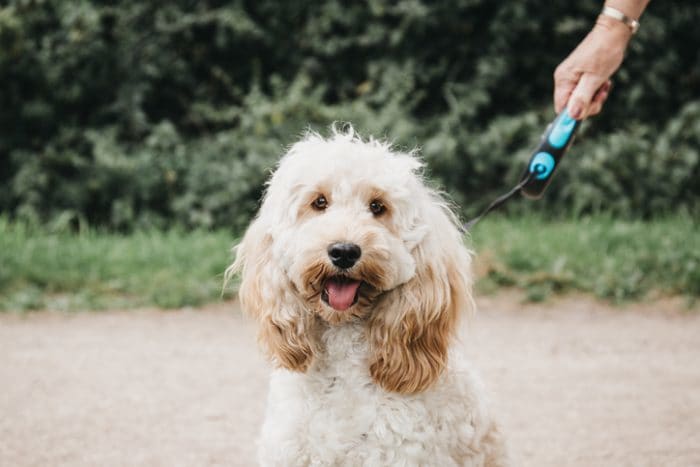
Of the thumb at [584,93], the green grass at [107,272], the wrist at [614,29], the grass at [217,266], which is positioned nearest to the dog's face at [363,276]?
the thumb at [584,93]

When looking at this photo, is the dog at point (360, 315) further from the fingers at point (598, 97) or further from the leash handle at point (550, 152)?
the fingers at point (598, 97)

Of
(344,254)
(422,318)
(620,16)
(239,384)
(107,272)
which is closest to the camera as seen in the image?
(344,254)

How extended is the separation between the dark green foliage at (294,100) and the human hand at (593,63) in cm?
490

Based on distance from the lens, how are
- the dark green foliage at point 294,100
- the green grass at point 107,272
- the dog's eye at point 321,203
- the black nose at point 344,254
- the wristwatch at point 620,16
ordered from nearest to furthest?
the black nose at point 344,254 < the dog's eye at point 321,203 < the wristwatch at point 620,16 < the green grass at point 107,272 < the dark green foliage at point 294,100

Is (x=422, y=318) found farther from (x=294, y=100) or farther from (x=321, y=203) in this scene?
(x=294, y=100)

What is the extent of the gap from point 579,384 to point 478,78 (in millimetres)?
4884

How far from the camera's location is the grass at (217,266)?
6434 millimetres

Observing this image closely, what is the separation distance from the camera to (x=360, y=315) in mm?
2775

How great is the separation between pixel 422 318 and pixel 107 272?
463 cm

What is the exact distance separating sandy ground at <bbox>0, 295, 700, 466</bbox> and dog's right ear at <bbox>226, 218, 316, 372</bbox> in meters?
0.37

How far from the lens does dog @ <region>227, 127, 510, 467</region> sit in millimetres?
2615

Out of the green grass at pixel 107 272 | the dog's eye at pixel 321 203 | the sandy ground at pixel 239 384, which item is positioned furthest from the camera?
the green grass at pixel 107 272

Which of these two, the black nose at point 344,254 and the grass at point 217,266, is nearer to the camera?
the black nose at point 344,254

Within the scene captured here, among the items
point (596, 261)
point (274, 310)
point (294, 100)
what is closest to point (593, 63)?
point (274, 310)
